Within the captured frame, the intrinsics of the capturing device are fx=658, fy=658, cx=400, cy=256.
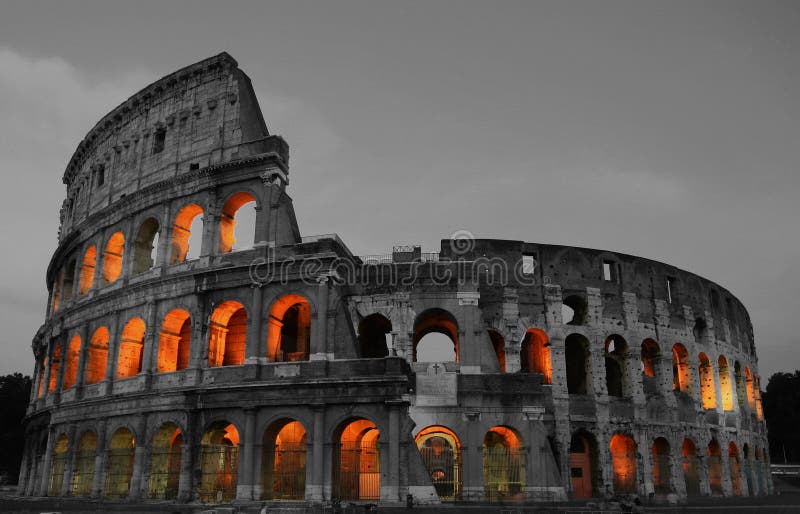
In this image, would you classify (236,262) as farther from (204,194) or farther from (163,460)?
(163,460)

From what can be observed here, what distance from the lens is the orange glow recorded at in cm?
2812

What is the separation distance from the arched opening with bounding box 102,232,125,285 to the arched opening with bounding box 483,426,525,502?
55.9 ft

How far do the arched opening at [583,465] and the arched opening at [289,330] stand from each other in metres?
11.2

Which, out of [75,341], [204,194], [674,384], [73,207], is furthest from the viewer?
[73,207]

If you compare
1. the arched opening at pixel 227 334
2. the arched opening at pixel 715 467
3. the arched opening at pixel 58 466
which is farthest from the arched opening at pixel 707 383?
the arched opening at pixel 58 466

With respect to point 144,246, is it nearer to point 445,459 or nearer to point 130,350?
point 130,350

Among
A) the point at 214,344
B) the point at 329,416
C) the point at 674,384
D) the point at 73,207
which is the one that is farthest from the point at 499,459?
the point at 73,207

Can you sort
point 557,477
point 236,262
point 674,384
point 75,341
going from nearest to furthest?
point 557,477 < point 236,262 < point 75,341 < point 674,384

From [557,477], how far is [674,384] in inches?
481

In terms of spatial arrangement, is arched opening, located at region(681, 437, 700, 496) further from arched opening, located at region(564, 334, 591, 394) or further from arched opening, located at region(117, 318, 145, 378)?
arched opening, located at region(117, 318, 145, 378)

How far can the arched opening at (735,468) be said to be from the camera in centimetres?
3048

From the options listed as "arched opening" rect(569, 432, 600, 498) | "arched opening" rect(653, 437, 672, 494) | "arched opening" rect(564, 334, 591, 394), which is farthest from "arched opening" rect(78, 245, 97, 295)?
"arched opening" rect(653, 437, 672, 494)

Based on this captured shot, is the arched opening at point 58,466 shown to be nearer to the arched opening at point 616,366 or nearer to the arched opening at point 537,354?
the arched opening at point 537,354

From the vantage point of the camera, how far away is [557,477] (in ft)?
70.6
